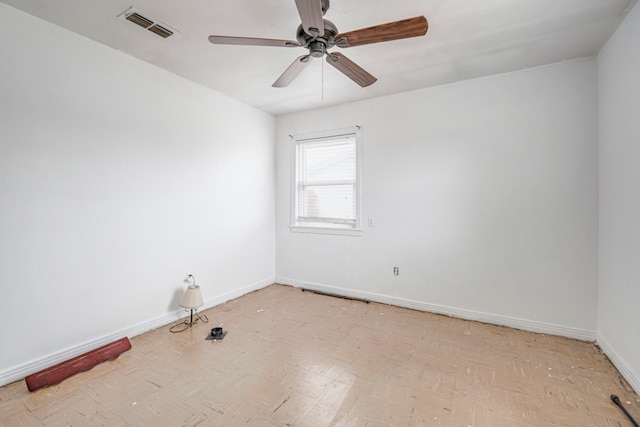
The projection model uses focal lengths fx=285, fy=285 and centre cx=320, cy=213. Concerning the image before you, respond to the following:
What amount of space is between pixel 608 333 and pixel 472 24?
9.06ft

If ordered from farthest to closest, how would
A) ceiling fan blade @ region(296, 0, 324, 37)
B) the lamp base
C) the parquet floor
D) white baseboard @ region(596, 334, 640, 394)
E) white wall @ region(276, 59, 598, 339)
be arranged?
the lamp base → white wall @ region(276, 59, 598, 339) → white baseboard @ region(596, 334, 640, 394) → the parquet floor → ceiling fan blade @ region(296, 0, 324, 37)

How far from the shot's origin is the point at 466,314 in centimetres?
317

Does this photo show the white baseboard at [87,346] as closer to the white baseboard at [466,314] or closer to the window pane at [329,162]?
the white baseboard at [466,314]

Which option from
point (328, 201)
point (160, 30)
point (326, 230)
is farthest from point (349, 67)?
point (326, 230)

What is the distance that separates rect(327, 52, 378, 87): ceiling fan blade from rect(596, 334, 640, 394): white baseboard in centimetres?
284

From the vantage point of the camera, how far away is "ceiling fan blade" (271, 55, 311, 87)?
2004 mm

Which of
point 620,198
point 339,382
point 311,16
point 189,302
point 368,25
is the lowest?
point 339,382

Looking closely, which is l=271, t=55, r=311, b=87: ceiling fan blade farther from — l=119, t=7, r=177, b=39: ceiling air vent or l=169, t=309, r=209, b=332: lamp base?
l=169, t=309, r=209, b=332: lamp base

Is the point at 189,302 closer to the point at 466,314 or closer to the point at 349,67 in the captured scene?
the point at 349,67

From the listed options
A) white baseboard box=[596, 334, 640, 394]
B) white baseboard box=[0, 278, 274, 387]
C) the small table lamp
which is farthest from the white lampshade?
white baseboard box=[596, 334, 640, 394]

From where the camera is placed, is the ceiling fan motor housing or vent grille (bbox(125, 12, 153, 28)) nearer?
the ceiling fan motor housing

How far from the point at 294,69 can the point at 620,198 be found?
269 centimetres

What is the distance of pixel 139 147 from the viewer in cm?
278

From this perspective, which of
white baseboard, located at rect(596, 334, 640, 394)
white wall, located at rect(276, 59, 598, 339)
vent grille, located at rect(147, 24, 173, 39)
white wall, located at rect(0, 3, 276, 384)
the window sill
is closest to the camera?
white baseboard, located at rect(596, 334, 640, 394)
